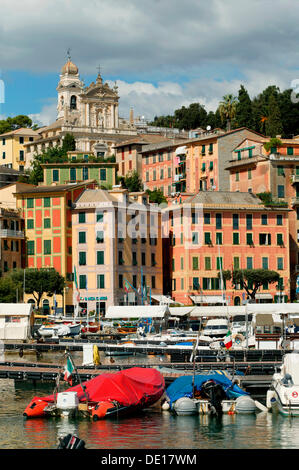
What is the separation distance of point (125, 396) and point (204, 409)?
325 centimetres

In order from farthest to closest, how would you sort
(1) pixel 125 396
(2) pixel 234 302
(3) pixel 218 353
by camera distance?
(2) pixel 234 302 < (3) pixel 218 353 < (1) pixel 125 396

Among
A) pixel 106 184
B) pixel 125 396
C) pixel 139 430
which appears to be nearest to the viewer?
pixel 139 430

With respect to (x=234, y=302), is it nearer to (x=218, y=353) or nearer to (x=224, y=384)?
(x=218, y=353)

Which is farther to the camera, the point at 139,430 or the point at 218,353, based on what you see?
the point at 218,353

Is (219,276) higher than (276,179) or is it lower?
lower

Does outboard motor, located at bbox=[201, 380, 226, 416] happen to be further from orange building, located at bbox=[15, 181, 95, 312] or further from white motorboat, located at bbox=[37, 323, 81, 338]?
orange building, located at bbox=[15, 181, 95, 312]

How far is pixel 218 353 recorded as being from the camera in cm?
5291

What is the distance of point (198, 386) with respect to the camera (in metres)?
40.3

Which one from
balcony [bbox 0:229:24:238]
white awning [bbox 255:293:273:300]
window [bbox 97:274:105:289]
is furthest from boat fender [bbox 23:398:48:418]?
white awning [bbox 255:293:273:300]

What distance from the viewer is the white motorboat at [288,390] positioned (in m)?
38.1

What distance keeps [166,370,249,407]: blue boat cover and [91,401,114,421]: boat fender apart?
11.3 ft

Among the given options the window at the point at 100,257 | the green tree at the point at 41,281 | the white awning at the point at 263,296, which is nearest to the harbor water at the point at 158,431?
the green tree at the point at 41,281

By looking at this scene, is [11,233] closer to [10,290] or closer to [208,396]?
[10,290]

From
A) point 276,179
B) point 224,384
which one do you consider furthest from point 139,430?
point 276,179
